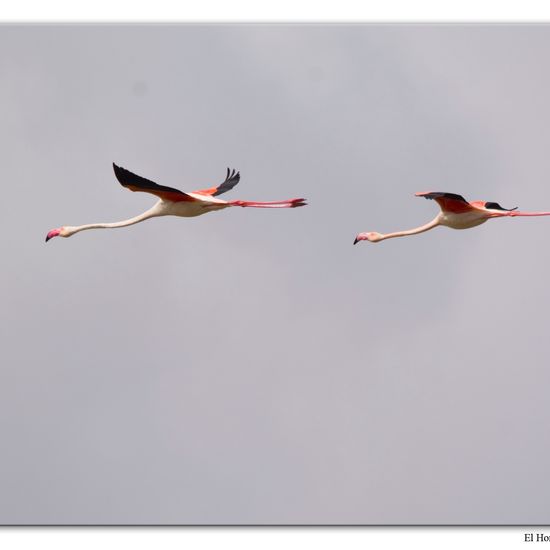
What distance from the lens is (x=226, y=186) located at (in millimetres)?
38562

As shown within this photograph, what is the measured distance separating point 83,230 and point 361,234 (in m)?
6.93

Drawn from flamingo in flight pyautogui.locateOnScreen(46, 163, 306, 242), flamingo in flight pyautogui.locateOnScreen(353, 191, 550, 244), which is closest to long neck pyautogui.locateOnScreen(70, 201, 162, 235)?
flamingo in flight pyautogui.locateOnScreen(46, 163, 306, 242)

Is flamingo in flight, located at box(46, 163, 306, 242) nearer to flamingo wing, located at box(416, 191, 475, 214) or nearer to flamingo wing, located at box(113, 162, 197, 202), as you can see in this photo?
flamingo wing, located at box(113, 162, 197, 202)

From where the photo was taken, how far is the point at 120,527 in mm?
38656

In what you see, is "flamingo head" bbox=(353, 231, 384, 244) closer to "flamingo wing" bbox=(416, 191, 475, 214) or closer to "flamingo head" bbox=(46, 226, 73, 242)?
"flamingo wing" bbox=(416, 191, 475, 214)

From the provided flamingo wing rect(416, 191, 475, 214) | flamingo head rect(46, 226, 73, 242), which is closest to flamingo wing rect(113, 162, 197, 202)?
flamingo head rect(46, 226, 73, 242)

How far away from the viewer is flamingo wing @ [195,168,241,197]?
37.8 meters

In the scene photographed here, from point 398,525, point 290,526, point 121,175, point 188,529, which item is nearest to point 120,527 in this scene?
point 188,529

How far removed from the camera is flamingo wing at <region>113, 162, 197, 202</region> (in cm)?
3325

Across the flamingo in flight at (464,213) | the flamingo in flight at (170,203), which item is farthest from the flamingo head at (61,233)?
the flamingo in flight at (464,213)

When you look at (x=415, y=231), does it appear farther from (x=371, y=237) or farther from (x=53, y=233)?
(x=53, y=233)

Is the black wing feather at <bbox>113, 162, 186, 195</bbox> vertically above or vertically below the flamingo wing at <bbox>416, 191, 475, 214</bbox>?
above

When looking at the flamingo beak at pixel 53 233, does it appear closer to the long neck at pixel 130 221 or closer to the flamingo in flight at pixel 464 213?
the long neck at pixel 130 221

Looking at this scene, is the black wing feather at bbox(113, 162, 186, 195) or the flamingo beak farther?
the flamingo beak
